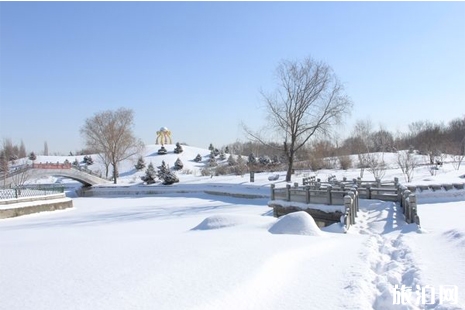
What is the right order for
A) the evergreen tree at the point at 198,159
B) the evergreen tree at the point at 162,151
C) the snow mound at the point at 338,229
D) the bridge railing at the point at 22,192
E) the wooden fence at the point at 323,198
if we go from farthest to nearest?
the evergreen tree at the point at 162,151 < the evergreen tree at the point at 198,159 < the bridge railing at the point at 22,192 < the wooden fence at the point at 323,198 < the snow mound at the point at 338,229

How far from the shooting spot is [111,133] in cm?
5022

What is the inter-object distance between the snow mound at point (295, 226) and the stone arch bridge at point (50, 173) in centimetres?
3324

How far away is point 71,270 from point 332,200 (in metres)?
12.1

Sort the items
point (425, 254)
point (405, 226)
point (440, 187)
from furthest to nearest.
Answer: point (440, 187) → point (405, 226) → point (425, 254)

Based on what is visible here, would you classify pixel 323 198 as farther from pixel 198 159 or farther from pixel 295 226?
pixel 198 159

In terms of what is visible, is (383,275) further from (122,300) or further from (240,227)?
(240,227)

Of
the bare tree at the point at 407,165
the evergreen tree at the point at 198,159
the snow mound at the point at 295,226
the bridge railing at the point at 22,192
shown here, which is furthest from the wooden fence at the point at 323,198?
the evergreen tree at the point at 198,159

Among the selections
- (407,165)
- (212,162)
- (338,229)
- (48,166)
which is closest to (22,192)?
(48,166)

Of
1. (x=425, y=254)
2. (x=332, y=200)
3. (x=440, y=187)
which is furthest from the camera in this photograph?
(x=440, y=187)

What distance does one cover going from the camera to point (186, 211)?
2420cm

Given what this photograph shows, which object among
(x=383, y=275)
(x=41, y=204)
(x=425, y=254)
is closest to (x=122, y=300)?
(x=383, y=275)

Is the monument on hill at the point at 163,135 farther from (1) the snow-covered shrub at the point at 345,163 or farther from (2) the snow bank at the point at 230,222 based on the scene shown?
(2) the snow bank at the point at 230,222

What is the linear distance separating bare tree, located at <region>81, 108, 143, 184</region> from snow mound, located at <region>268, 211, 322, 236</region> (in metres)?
42.0

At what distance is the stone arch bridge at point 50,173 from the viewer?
3731cm
